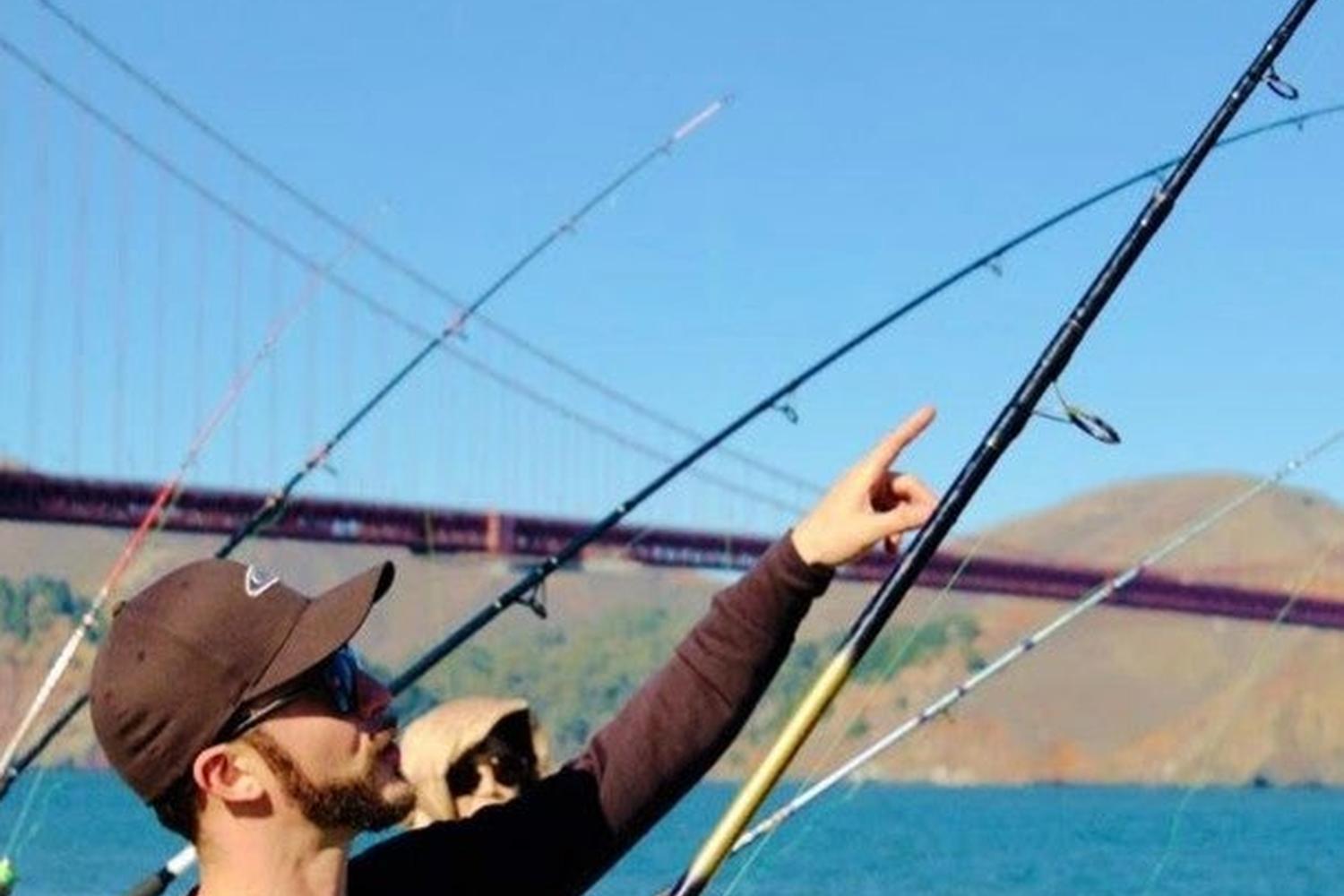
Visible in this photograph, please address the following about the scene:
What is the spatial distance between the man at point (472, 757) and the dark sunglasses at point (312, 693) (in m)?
1.65

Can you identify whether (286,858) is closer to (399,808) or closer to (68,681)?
(399,808)

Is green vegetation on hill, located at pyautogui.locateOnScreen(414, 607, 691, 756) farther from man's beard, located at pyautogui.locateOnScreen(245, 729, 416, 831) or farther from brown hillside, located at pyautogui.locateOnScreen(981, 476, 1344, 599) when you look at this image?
man's beard, located at pyautogui.locateOnScreen(245, 729, 416, 831)

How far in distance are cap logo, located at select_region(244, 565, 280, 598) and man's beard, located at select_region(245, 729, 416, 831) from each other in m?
0.09

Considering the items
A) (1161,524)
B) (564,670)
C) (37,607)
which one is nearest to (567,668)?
(564,670)

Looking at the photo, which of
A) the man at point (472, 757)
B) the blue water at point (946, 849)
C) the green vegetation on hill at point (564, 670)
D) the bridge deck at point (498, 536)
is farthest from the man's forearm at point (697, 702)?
the green vegetation on hill at point (564, 670)

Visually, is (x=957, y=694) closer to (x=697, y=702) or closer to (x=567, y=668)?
(x=697, y=702)

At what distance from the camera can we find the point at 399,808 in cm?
203

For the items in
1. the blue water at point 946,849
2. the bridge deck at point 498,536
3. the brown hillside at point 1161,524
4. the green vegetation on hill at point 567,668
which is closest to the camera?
the bridge deck at point 498,536

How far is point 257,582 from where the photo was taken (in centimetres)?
207

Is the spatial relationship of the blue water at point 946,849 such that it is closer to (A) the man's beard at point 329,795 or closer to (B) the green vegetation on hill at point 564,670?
(A) the man's beard at point 329,795

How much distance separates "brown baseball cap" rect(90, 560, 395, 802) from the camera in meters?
2.03

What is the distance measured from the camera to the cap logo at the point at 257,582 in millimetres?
2053

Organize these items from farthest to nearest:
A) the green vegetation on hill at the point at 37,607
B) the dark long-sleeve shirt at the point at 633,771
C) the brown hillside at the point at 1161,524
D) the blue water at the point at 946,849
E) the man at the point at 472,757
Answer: the brown hillside at the point at 1161,524 < the green vegetation on hill at the point at 37,607 < the blue water at the point at 946,849 < the man at the point at 472,757 < the dark long-sleeve shirt at the point at 633,771

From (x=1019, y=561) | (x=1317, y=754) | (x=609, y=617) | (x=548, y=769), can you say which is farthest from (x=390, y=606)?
(x=548, y=769)
